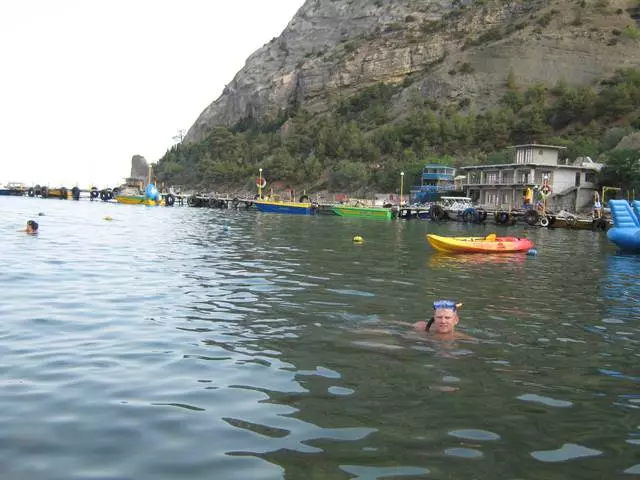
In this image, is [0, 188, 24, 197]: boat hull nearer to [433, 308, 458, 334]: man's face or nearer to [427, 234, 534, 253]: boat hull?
[427, 234, 534, 253]: boat hull

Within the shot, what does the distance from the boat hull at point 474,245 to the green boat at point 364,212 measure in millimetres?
43939

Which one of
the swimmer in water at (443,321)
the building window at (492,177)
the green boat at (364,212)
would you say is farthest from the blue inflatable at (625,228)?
the building window at (492,177)

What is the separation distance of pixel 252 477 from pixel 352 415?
6.90ft

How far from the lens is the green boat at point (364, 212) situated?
252 feet

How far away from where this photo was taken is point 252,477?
19.8 ft

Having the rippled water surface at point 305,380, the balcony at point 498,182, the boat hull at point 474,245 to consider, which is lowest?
the rippled water surface at point 305,380

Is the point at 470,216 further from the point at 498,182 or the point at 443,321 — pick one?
the point at 443,321

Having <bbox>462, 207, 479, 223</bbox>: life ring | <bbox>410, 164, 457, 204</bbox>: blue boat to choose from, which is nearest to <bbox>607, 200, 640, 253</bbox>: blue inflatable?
<bbox>462, 207, 479, 223</bbox>: life ring

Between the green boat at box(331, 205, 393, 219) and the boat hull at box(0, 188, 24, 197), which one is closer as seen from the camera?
the green boat at box(331, 205, 393, 219)

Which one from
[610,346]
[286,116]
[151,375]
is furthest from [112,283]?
[286,116]

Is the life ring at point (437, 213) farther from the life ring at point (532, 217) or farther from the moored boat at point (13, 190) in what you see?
the moored boat at point (13, 190)

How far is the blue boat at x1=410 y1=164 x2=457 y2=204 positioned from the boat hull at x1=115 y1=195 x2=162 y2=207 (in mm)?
45693

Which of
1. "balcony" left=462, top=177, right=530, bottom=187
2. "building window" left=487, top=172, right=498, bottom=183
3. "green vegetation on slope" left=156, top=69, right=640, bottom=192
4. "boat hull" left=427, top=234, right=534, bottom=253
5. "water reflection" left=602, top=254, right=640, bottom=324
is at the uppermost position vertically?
"green vegetation on slope" left=156, top=69, right=640, bottom=192

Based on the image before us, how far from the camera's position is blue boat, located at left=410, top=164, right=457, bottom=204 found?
10275 cm
